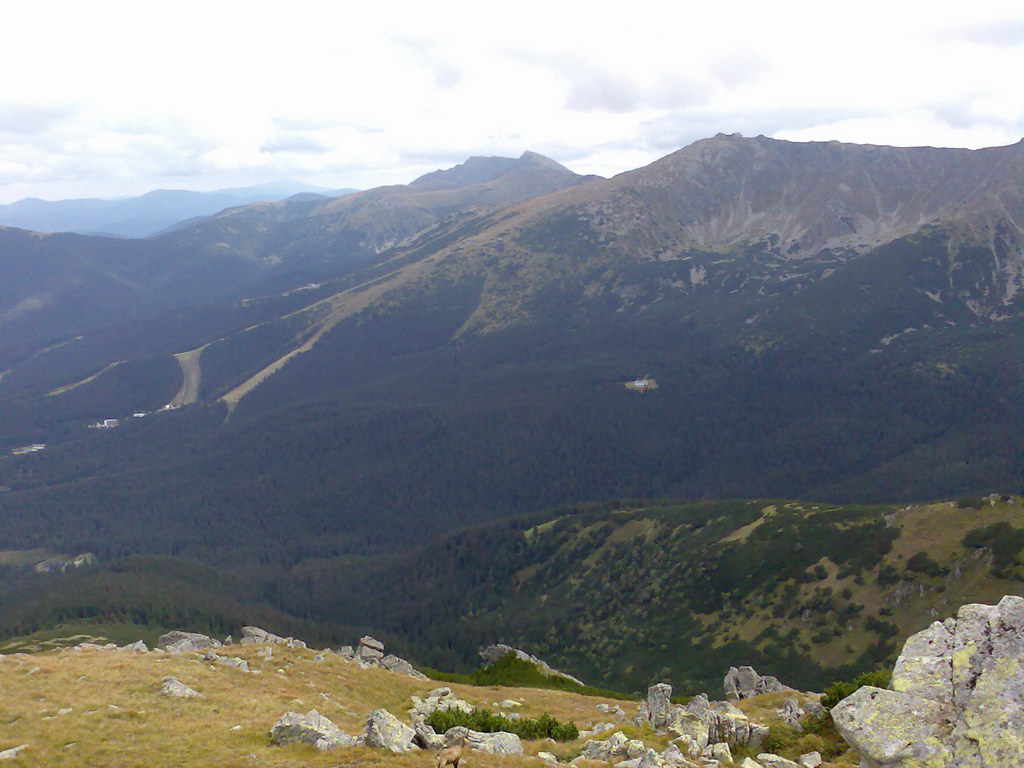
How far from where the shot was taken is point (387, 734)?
31906mm

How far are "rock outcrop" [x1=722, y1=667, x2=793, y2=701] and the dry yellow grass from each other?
18.4 meters

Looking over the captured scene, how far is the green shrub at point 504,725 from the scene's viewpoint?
41.2m

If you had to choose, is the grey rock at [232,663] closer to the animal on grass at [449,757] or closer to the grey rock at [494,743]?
the grey rock at [494,743]

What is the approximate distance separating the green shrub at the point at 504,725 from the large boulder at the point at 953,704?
22132mm

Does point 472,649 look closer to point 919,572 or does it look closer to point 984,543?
point 919,572

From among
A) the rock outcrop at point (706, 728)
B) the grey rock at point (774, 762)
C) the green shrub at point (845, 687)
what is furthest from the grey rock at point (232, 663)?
the green shrub at point (845, 687)

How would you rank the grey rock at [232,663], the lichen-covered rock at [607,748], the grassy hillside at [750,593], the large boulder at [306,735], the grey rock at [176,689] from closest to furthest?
the large boulder at [306,735], the lichen-covered rock at [607,748], the grey rock at [176,689], the grey rock at [232,663], the grassy hillside at [750,593]

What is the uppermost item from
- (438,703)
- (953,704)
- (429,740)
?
(953,704)

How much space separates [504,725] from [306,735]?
15.1 m

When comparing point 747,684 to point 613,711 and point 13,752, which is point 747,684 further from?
point 13,752

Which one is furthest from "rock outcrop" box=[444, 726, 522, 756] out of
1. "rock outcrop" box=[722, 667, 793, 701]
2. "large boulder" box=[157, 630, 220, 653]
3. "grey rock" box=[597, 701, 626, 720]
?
"large boulder" box=[157, 630, 220, 653]

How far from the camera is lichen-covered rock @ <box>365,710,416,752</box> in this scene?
102 ft

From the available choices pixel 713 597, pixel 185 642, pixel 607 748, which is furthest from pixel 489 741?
pixel 713 597

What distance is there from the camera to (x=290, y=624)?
17050cm
